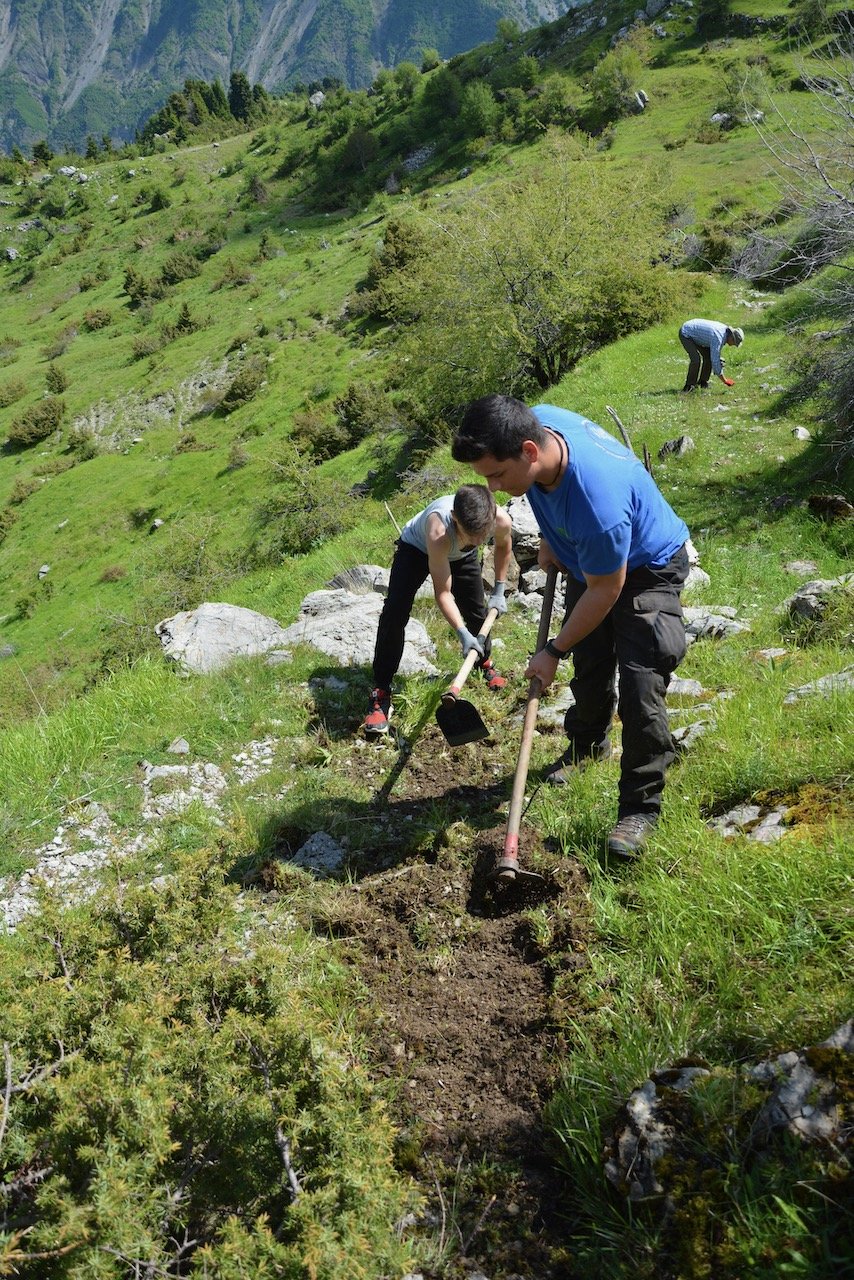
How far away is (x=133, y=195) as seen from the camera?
229ft

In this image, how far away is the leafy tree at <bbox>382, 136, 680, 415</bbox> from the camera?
59.7 ft

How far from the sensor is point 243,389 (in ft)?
113

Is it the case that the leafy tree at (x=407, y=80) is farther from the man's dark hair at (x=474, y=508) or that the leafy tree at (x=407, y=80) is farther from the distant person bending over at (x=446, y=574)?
the man's dark hair at (x=474, y=508)

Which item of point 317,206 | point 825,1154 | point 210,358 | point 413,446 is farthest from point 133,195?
point 825,1154

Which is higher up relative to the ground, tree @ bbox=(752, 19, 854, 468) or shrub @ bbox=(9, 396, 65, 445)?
tree @ bbox=(752, 19, 854, 468)

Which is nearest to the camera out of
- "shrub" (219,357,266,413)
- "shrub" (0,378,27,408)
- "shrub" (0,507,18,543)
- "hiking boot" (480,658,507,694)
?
"hiking boot" (480,658,507,694)

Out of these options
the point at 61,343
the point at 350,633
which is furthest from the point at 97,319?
the point at 350,633

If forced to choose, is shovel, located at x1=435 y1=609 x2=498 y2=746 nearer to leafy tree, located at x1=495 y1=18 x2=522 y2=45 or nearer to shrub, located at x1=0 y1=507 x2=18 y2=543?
shrub, located at x1=0 y1=507 x2=18 y2=543

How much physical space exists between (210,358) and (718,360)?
1281 inches

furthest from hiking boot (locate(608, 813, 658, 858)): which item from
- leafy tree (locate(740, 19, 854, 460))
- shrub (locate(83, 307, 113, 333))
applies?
shrub (locate(83, 307, 113, 333))

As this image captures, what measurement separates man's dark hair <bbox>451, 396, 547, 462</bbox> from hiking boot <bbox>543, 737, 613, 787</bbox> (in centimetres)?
197

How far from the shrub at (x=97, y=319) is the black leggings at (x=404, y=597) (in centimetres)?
5389

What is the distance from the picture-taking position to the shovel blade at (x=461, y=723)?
4.51m

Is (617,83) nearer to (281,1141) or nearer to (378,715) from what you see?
(378,715)
